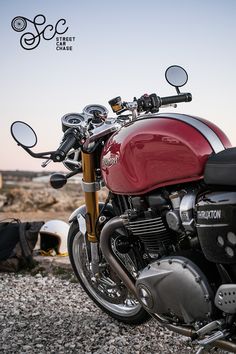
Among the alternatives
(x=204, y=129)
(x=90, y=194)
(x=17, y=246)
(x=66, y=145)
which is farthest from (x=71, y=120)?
(x=17, y=246)

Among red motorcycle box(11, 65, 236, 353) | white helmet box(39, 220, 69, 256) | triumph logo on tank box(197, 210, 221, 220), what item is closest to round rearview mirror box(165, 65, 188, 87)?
red motorcycle box(11, 65, 236, 353)

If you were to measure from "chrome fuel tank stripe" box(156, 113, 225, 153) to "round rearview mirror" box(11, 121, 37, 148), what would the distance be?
3.01 feet

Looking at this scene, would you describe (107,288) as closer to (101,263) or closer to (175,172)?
(101,263)

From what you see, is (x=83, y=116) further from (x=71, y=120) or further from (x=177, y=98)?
(x=177, y=98)

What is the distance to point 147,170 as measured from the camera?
7.84ft

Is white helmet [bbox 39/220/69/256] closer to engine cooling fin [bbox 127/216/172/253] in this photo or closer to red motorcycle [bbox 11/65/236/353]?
red motorcycle [bbox 11/65/236/353]

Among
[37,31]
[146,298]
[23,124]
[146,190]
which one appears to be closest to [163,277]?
[146,298]

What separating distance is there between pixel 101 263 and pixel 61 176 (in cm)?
65

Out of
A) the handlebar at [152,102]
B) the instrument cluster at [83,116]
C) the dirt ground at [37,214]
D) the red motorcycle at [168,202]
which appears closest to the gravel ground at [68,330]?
the red motorcycle at [168,202]

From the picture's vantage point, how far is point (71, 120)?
3.03 meters

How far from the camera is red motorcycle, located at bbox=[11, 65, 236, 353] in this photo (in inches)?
82.7

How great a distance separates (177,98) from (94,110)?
0.54 metres

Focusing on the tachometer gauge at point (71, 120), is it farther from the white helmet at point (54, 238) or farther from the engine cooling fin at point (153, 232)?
the white helmet at point (54, 238)

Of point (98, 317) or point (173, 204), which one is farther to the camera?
point (98, 317)
